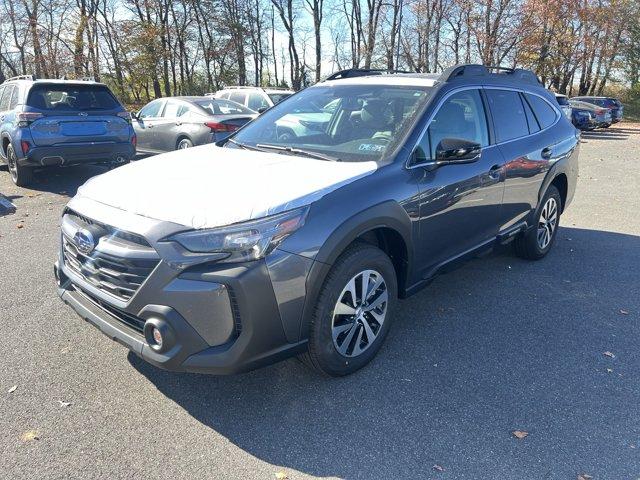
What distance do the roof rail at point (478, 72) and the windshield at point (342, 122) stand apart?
0.30 metres

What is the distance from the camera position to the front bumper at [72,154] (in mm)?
8172

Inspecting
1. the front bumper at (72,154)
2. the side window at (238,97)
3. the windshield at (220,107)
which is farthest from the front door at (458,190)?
the side window at (238,97)

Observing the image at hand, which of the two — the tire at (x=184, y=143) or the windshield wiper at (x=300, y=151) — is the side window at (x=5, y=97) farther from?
the windshield wiper at (x=300, y=151)

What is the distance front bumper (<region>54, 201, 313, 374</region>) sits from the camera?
243 centimetres

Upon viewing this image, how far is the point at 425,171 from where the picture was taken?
134 inches

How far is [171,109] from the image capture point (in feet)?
36.6

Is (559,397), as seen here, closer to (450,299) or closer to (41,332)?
(450,299)

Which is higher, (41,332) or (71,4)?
(71,4)

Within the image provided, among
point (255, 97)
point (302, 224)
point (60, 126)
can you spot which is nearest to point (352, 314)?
point (302, 224)

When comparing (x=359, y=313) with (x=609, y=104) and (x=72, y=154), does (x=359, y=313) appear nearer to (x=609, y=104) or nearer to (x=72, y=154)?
(x=72, y=154)

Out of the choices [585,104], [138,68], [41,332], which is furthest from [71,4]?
[41,332]

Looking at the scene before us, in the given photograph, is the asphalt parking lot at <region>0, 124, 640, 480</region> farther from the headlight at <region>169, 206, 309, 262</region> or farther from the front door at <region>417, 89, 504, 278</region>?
the headlight at <region>169, 206, 309, 262</region>

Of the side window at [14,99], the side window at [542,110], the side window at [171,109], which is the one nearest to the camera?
the side window at [542,110]

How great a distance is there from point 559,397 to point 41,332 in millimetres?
3477
